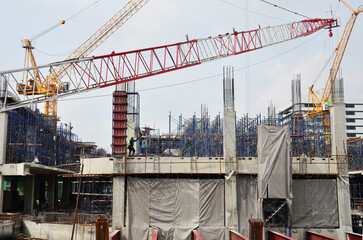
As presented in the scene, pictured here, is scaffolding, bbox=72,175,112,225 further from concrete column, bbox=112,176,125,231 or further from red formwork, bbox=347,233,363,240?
red formwork, bbox=347,233,363,240

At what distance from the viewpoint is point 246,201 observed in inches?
983

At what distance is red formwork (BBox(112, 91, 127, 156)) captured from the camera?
82.6ft

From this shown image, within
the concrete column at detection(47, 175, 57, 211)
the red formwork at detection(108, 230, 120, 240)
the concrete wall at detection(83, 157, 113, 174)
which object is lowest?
the red formwork at detection(108, 230, 120, 240)

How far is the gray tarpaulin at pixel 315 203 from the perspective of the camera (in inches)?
990

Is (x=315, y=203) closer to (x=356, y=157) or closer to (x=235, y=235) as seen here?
(x=235, y=235)

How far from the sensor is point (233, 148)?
25156mm

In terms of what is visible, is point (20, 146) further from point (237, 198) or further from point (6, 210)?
point (237, 198)

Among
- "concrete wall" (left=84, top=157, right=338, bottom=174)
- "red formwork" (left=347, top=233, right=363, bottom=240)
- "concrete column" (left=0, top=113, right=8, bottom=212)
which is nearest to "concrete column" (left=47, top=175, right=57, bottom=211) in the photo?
"concrete column" (left=0, top=113, right=8, bottom=212)

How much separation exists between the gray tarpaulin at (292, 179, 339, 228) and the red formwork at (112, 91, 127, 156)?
1270 cm


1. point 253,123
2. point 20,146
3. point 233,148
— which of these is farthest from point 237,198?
point 20,146

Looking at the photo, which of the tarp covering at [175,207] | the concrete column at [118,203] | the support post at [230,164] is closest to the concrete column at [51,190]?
the concrete column at [118,203]

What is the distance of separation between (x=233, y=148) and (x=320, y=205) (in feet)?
24.5

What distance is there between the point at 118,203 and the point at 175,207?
156 inches

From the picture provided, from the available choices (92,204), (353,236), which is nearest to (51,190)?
(92,204)
